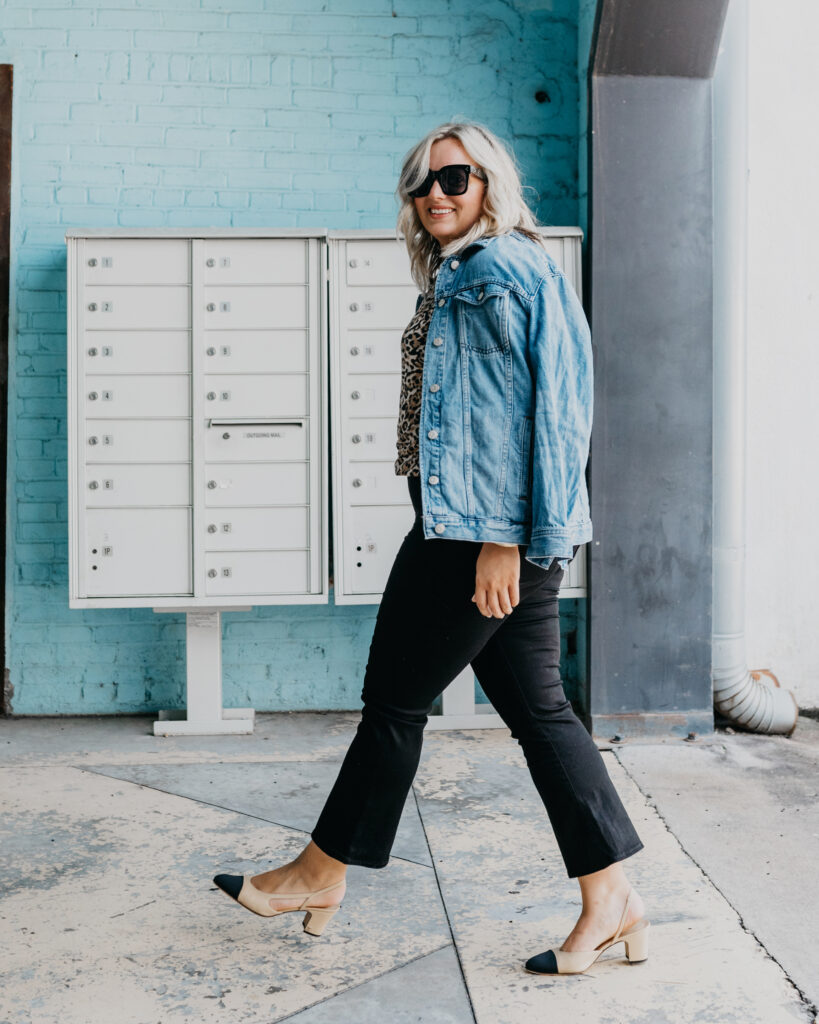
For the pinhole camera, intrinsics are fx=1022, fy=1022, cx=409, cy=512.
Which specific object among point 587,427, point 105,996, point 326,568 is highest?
point 587,427

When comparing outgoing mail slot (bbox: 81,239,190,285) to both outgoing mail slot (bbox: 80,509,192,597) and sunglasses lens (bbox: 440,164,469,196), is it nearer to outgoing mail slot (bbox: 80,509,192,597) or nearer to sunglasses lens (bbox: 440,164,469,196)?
outgoing mail slot (bbox: 80,509,192,597)

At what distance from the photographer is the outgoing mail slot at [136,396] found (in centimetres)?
354

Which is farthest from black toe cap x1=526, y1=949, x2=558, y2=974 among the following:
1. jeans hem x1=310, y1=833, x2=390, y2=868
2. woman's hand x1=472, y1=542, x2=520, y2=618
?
woman's hand x1=472, y1=542, x2=520, y2=618

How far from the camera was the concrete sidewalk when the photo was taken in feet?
5.94

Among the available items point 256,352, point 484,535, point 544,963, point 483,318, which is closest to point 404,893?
point 544,963

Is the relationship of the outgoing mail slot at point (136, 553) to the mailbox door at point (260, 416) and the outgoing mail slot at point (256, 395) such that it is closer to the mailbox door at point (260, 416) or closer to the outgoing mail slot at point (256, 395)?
the mailbox door at point (260, 416)

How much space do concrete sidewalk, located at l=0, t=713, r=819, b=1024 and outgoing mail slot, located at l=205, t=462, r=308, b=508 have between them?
852mm

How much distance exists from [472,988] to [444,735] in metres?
1.79

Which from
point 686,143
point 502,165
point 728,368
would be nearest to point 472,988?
point 502,165

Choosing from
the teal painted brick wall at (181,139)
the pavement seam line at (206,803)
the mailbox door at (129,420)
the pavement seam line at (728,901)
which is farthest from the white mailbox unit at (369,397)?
the pavement seam line at (206,803)

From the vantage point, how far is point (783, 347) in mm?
3971

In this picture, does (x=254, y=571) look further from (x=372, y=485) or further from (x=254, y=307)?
(x=254, y=307)

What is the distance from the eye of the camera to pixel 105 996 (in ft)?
5.95

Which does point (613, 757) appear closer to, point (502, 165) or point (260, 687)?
point (260, 687)
